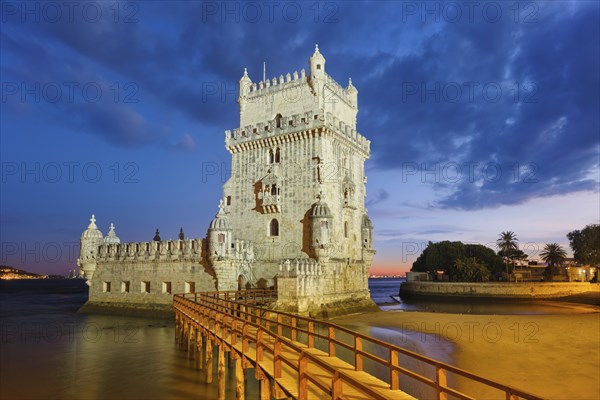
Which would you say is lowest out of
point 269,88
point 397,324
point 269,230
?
point 397,324

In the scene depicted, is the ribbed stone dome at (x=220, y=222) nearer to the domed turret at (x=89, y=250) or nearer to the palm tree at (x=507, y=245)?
the domed turret at (x=89, y=250)

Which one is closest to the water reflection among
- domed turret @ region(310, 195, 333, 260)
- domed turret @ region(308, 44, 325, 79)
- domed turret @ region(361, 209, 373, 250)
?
domed turret @ region(310, 195, 333, 260)

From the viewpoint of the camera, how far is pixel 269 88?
36656 millimetres

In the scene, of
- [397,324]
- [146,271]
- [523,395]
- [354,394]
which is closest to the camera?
[523,395]

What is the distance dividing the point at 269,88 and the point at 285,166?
7.69 meters

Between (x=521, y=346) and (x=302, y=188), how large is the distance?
17.8 metres

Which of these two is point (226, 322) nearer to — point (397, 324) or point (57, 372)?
point (57, 372)

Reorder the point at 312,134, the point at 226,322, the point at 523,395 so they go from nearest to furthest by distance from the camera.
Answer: the point at 523,395, the point at 226,322, the point at 312,134

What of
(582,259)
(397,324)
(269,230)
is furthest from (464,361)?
(582,259)

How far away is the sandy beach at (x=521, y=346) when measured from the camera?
1591 cm

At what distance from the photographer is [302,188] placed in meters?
32.8

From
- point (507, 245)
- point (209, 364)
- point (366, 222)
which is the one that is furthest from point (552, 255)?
point (209, 364)

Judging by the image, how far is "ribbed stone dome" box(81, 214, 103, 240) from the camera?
130 ft

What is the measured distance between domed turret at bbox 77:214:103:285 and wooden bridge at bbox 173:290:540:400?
19331mm
